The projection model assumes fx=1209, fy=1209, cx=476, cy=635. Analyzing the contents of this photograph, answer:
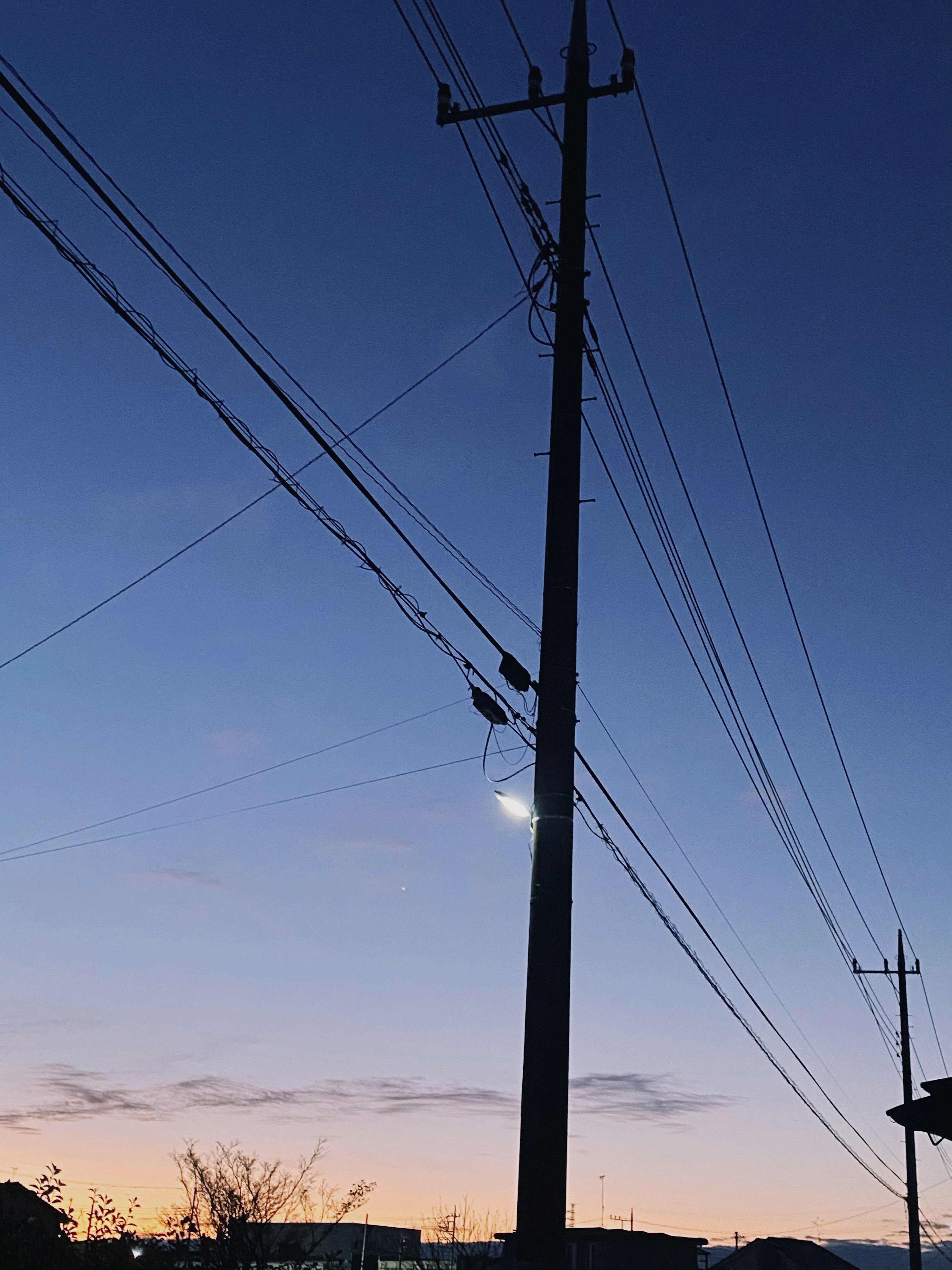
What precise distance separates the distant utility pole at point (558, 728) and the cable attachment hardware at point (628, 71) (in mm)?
13

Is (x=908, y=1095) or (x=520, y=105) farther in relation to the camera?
(x=908, y=1095)

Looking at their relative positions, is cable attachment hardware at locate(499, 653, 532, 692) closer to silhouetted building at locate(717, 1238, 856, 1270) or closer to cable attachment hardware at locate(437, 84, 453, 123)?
cable attachment hardware at locate(437, 84, 453, 123)

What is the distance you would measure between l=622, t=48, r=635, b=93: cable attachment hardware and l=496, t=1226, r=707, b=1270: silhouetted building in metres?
60.1

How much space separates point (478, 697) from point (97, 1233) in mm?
6871

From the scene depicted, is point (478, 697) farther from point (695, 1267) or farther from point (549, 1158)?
point (695, 1267)

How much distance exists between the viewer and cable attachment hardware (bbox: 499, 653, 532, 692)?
1161cm

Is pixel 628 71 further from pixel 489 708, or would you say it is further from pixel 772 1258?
pixel 772 1258

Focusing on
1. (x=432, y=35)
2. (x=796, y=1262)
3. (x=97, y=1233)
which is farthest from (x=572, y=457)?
(x=796, y=1262)

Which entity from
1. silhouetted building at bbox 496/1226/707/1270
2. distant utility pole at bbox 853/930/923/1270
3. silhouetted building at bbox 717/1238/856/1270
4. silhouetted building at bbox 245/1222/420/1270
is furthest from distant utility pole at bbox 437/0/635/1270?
silhouetted building at bbox 717/1238/856/1270

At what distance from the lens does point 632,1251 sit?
61.5 m

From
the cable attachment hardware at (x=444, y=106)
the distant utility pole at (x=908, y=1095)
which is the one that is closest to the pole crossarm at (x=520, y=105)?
the cable attachment hardware at (x=444, y=106)

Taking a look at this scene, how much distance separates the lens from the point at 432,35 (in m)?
11.0

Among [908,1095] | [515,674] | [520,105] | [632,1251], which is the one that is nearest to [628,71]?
[520,105]

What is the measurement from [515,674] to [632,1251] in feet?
194
